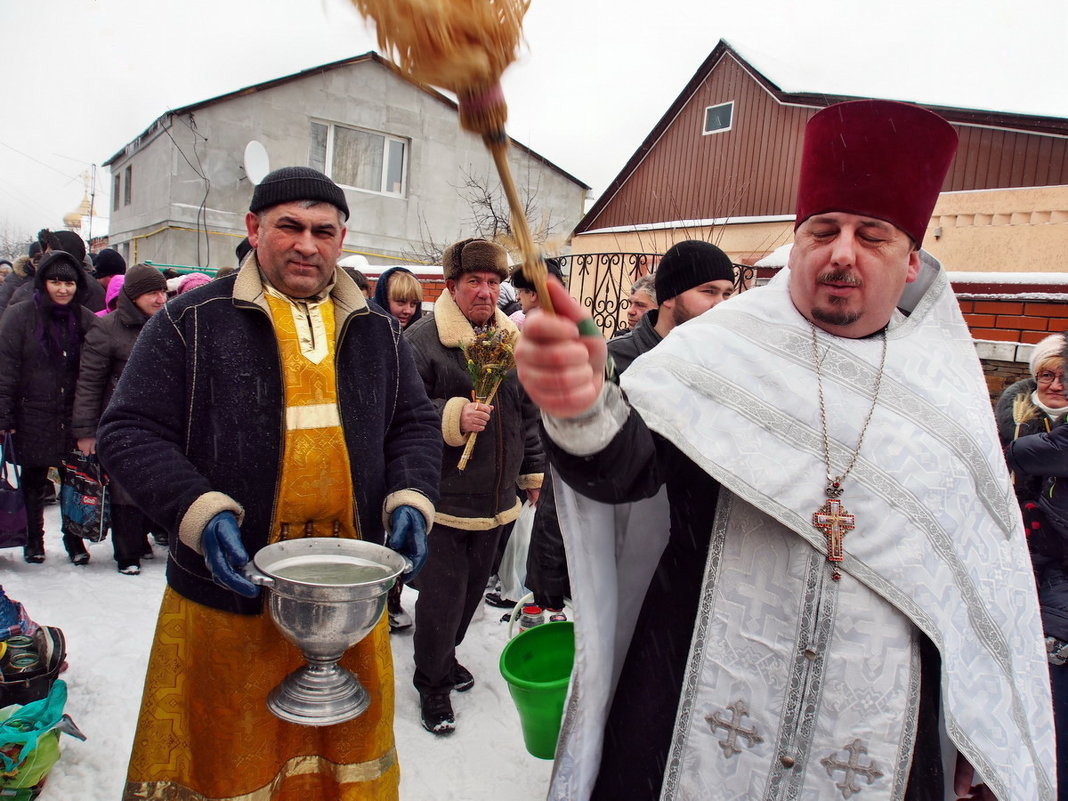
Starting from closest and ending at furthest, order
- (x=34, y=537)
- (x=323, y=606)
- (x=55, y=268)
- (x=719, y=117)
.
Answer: (x=323, y=606) < (x=55, y=268) < (x=34, y=537) < (x=719, y=117)

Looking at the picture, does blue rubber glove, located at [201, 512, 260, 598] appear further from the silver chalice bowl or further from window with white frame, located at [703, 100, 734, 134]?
window with white frame, located at [703, 100, 734, 134]

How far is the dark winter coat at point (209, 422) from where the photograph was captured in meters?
2.06

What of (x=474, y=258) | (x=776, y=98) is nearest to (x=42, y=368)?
(x=474, y=258)

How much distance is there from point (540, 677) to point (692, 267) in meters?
2.07

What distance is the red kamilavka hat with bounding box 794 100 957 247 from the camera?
5.77ft

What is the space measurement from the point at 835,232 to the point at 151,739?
2501 millimetres

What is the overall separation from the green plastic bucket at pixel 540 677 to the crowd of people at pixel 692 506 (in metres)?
0.64

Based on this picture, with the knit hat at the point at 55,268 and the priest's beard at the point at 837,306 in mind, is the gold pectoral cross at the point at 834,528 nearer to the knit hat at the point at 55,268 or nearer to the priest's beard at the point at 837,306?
the priest's beard at the point at 837,306

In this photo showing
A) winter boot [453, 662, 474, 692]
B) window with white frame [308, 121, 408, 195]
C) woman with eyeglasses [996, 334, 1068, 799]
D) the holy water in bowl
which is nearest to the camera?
the holy water in bowl

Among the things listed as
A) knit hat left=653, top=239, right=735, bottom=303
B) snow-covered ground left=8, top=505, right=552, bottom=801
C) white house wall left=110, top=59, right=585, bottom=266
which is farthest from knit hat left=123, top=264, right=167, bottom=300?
white house wall left=110, top=59, right=585, bottom=266

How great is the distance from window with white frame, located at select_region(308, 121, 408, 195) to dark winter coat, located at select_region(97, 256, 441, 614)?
52.2 ft

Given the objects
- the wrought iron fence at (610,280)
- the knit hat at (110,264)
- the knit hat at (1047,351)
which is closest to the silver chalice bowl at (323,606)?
the knit hat at (1047,351)

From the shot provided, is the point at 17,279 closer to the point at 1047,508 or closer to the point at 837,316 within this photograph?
the point at 837,316

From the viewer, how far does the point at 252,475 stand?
86.0 inches
